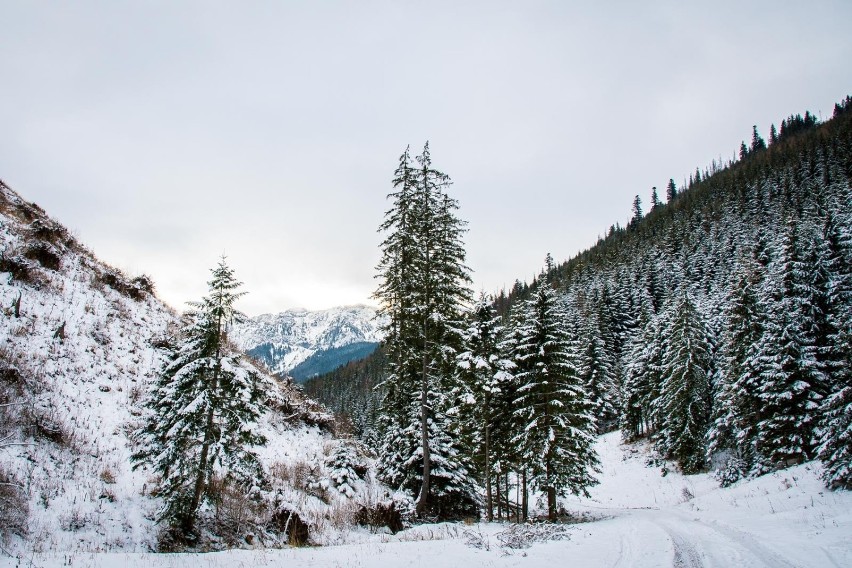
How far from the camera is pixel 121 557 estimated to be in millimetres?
7547

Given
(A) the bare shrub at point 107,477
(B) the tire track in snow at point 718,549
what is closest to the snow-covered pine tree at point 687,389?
(B) the tire track in snow at point 718,549

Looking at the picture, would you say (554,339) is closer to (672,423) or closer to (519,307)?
(519,307)

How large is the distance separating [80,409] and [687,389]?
39.2 meters

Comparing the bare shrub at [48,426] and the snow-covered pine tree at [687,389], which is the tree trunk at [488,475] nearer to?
the bare shrub at [48,426]

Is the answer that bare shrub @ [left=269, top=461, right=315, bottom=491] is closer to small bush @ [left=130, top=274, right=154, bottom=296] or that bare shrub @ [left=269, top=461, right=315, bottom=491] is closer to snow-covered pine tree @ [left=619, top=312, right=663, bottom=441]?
small bush @ [left=130, top=274, right=154, bottom=296]

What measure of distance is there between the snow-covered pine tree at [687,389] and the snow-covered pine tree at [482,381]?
22264 mm

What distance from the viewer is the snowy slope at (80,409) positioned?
948cm

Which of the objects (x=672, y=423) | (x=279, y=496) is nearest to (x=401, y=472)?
(x=279, y=496)

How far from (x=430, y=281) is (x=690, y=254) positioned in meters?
106

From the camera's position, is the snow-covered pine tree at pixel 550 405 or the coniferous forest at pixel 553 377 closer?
the coniferous forest at pixel 553 377

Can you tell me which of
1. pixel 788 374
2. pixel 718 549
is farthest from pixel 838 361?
pixel 718 549

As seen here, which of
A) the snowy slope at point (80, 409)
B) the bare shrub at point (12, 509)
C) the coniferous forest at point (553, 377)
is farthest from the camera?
the coniferous forest at point (553, 377)

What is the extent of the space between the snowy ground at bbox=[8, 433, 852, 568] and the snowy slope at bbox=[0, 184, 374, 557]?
251 cm

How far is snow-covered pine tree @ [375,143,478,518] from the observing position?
1838 cm
